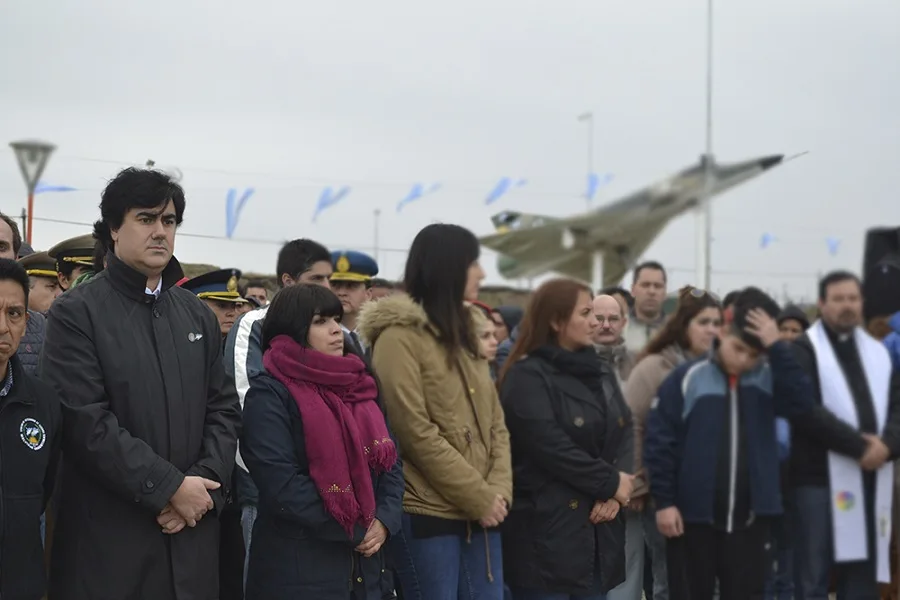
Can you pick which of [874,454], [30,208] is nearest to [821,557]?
[874,454]

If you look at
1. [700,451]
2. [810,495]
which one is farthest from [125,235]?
[810,495]

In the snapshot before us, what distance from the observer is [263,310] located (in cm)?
504

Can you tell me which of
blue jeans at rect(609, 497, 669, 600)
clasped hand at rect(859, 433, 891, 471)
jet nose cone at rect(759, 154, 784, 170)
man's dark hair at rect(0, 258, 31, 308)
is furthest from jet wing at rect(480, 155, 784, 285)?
man's dark hair at rect(0, 258, 31, 308)

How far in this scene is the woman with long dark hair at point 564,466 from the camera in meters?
4.85

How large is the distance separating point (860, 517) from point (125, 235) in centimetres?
402

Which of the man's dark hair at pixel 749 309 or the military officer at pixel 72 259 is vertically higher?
the military officer at pixel 72 259

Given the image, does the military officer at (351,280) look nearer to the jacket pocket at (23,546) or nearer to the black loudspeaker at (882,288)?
the jacket pocket at (23,546)

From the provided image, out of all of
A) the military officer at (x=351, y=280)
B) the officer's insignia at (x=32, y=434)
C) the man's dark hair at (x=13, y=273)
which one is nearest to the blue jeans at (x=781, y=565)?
the military officer at (x=351, y=280)

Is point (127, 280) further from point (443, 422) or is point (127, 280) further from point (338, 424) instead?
point (443, 422)

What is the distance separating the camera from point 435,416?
4.57 m

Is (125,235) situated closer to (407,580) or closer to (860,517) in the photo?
(407,580)

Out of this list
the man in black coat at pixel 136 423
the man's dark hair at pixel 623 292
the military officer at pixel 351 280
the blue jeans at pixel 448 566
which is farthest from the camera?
the man's dark hair at pixel 623 292

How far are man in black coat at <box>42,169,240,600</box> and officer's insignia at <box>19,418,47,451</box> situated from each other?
10 centimetres

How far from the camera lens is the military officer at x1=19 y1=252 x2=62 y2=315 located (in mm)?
5645
